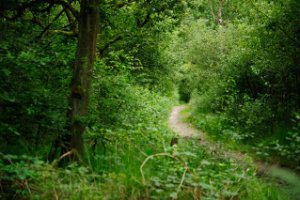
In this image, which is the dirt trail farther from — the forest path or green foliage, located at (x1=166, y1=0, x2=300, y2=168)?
green foliage, located at (x1=166, y1=0, x2=300, y2=168)

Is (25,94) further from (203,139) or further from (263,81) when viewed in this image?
(263,81)

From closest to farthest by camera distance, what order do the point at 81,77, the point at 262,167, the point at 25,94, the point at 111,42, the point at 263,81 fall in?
1. the point at 25,94
2. the point at 81,77
3. the point at 262,167
4. the point at 111,42
5. the point at 263,81

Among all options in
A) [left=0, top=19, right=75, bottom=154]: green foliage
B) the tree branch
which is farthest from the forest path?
the tree branch

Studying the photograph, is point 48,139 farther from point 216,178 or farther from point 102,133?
point 216,178

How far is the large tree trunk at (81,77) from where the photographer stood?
6.35 m

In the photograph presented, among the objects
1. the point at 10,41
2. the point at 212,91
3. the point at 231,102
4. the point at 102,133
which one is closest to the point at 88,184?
the point at 102,133

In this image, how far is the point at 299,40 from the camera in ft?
31.4

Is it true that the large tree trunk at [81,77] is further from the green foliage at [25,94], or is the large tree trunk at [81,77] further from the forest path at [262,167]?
the forest path at [262,167]

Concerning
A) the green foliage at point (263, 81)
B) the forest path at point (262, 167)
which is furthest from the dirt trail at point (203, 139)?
the green foliage at point (263, 81)

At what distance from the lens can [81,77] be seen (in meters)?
6.37

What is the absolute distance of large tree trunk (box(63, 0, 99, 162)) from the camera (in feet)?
20.8

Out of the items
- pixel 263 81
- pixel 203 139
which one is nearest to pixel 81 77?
pixel 203 139

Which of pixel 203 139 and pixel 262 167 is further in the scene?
pixel 203 139

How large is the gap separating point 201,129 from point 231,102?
186cm
